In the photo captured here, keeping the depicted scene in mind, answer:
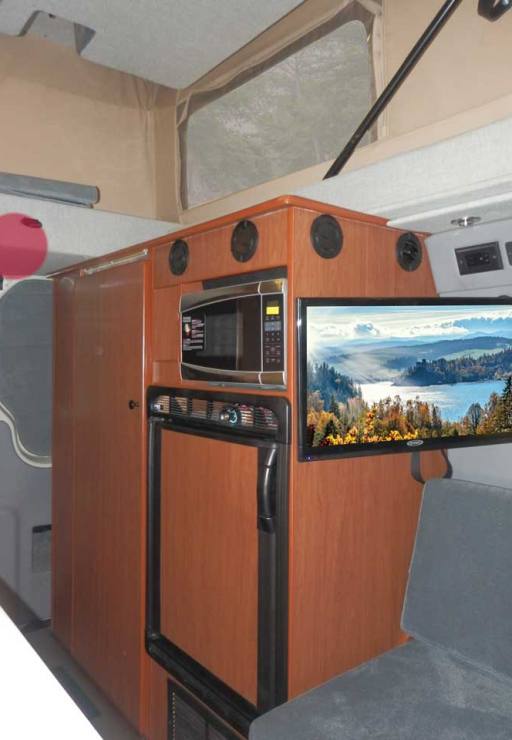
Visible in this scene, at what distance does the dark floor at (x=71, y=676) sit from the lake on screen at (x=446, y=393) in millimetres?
1844

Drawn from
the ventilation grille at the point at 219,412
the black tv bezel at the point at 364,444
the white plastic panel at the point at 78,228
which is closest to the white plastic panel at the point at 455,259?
the black tv bezel at the point at 364,444

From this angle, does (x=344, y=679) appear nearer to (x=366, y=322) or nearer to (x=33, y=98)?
(x=366, y=322)

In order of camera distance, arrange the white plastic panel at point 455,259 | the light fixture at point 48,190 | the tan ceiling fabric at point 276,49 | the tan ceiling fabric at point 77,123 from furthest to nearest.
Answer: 1. the tan ceiling fabric at point 77,123
2. the light fixture at point 48,190
3. the tan ceiling fabric at point 276,49
4. the white plastic panel at point 455,259

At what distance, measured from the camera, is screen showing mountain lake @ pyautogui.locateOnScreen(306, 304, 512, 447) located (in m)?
1.66

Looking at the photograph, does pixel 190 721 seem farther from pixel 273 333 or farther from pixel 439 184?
pixel 439 184

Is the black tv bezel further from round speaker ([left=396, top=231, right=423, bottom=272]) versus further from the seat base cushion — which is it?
the seat base cushion

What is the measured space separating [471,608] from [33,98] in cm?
292

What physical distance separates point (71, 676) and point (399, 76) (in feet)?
10.0

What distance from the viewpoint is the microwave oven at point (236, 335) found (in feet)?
5.58

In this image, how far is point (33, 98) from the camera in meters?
2.71

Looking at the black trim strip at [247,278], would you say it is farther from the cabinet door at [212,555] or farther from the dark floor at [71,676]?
the dark floor at [71,676]

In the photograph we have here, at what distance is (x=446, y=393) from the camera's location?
1813mm

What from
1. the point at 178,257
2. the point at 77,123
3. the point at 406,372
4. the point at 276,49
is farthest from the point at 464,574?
the point at 77,123

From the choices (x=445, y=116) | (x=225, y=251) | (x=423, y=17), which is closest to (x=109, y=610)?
(x=225, y=251)
